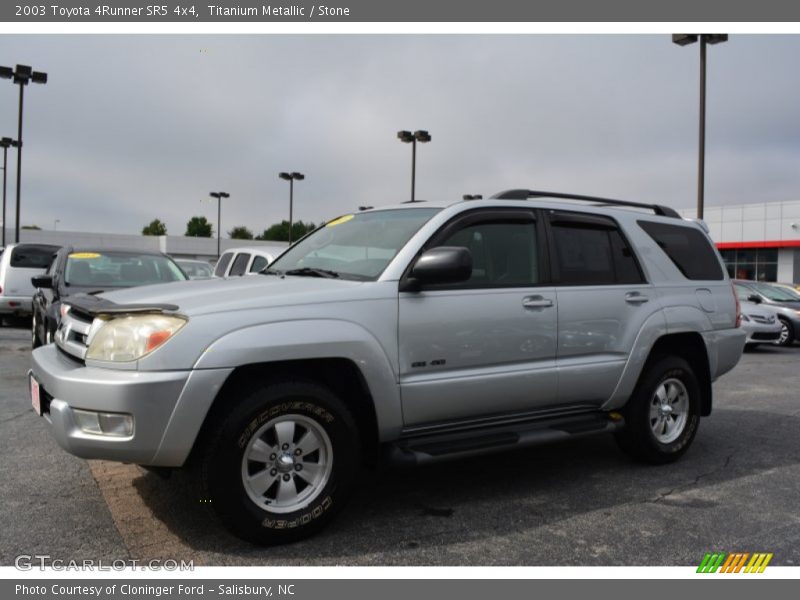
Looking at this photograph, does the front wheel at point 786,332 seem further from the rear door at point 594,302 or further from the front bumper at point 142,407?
the front bumper at point 142,407

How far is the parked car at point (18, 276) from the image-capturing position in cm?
1388

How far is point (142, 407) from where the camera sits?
126 inches

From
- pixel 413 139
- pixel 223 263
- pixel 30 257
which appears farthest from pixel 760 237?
pixel 30 257

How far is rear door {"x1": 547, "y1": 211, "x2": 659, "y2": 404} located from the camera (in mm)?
4578

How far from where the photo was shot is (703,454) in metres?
5.63

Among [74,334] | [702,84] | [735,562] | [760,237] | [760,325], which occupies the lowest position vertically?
[735,562]

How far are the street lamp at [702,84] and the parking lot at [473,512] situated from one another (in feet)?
46.0

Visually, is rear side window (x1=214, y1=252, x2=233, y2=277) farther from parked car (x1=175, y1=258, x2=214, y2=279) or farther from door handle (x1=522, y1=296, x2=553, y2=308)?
→ door handle (x1=522, y1=296, x2=553, y2=308)

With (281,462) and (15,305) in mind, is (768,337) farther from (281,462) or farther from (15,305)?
(15,305)

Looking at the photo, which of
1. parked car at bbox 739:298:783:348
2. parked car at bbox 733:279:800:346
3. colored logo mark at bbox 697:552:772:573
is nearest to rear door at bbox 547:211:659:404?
colored logo mark at bbox 697:552:772:573

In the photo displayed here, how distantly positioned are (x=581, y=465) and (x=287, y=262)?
8.65 ft

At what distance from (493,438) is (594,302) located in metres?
1.26

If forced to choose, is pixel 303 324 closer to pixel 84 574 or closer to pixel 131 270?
pixel 84 574

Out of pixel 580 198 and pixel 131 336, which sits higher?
pixel 580 198
